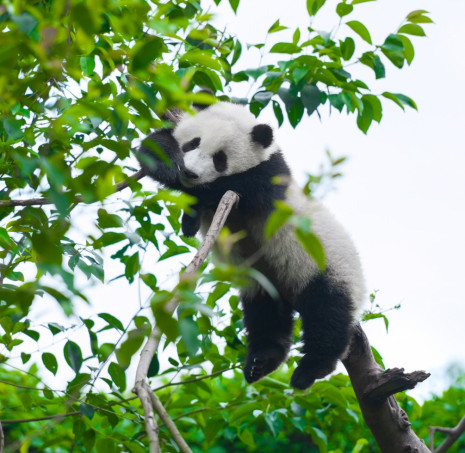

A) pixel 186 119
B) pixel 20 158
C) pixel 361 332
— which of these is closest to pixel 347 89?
pixel 186 119

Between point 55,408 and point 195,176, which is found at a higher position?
point 195,176

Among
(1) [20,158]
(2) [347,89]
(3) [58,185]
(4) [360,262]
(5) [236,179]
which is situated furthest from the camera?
(4) [360,262]

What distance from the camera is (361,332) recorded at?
3945mm

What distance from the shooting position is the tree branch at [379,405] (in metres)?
3.74

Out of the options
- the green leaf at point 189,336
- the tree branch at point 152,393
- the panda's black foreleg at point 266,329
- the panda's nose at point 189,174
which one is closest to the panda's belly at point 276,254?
the panda's black foreleg at point 266,329

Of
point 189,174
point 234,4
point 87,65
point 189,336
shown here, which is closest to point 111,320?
point 189,174

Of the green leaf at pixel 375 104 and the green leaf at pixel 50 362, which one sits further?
the green leaf at pixel 375 104

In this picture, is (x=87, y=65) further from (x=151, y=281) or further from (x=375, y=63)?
(x=375, y=63)

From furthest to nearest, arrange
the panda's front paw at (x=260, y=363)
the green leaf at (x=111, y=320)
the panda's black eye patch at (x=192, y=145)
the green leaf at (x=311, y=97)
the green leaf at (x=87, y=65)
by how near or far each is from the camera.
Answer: the panda's black eye patch at (x=192, y=145) < the panda's front paw at (x=260, y=363) < the green leaf at (x=311, y=97) < the green leaf at (x=111, y=320) < the green leaf at (x=87, y=65)

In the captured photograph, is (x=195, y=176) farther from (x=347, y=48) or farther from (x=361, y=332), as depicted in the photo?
(x=361, y=332)

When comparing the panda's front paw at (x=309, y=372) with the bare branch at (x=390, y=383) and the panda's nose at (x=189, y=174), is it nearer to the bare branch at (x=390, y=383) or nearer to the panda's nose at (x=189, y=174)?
the bare branch at (x=390, y=383)

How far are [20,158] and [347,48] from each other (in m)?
2.49

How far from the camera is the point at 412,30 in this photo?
3.55 metres

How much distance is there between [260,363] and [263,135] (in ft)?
4.40
